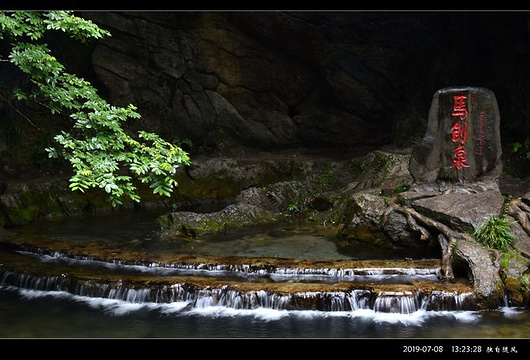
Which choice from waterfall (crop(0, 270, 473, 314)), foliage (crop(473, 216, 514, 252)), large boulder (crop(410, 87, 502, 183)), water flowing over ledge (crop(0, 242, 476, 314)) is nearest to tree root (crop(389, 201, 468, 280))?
water flowing over ledge (crop(0, 242, 476, 314))

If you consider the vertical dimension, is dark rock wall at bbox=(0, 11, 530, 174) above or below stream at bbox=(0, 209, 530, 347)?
above

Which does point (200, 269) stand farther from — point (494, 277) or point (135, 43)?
point (135, 43)

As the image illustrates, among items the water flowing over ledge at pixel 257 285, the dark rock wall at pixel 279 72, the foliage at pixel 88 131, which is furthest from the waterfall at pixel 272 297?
the dark rock wall at pixel 279 72

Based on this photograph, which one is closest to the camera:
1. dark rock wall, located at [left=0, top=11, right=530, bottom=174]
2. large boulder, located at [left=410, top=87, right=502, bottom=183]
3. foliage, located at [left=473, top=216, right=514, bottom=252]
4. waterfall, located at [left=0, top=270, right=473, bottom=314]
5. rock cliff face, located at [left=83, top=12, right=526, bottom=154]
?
waterfall, located at [left=0, top=270, right=473, bottom=314]

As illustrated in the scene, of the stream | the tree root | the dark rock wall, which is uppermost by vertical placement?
the dark rock wall

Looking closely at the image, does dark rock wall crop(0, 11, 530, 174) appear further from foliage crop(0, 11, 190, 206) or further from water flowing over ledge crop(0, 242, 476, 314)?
foliage crop(0, 11, 190, 206)

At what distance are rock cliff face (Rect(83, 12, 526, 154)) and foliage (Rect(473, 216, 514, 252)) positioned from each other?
9.28 meters

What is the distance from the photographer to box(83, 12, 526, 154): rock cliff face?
685 inches

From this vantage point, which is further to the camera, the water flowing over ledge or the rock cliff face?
the rock cliff face

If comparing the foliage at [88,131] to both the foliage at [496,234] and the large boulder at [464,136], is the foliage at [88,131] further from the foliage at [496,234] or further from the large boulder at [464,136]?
the large boulder at [464,136]

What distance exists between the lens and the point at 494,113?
10.2 meters

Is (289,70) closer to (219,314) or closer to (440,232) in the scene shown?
(440,232)

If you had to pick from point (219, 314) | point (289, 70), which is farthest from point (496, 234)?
point (289, 70)

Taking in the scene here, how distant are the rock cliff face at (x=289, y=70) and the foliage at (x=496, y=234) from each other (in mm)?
9282
